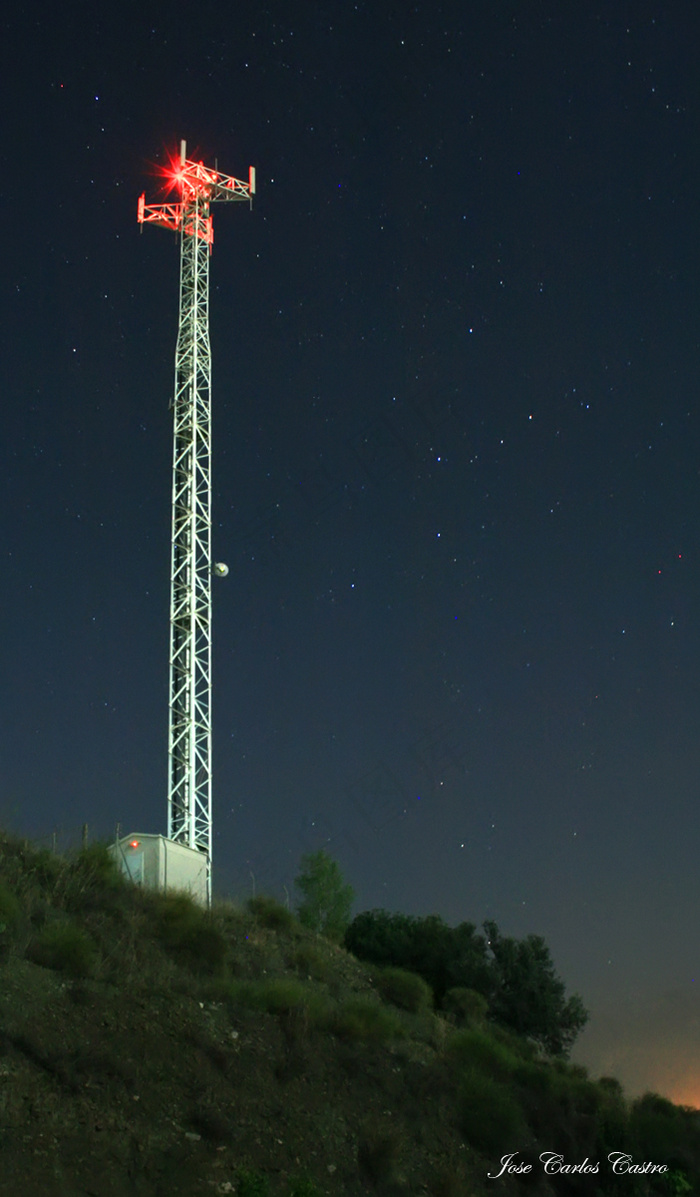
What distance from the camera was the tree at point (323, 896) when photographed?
3484cm

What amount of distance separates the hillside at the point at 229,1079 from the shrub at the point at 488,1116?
0.11 feet

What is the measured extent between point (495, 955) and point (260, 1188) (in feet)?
60.1

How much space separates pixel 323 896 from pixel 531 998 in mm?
9898

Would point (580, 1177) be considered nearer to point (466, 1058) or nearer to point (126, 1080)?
point (466, 1058)

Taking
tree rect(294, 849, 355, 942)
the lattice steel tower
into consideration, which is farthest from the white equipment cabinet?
tree rect(294, 849, 355, 942)

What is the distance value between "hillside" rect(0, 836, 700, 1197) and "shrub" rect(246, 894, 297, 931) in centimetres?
146

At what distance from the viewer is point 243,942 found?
65.6 feet

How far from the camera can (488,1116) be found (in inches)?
648

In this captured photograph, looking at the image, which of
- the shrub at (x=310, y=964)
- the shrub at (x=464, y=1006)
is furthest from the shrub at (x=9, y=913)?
the shrub at (x=464, y=1006)

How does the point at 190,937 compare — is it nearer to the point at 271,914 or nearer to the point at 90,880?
the point at 90,880

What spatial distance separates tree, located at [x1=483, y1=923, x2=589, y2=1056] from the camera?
28.0 meters

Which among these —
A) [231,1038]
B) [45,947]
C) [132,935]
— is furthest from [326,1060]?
[45,947]

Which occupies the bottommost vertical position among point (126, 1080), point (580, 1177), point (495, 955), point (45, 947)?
point (580, 1177)

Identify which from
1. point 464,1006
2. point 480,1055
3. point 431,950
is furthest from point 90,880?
point 431,950
